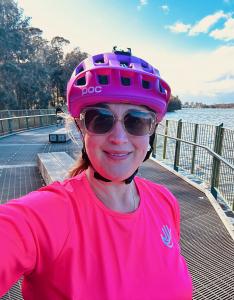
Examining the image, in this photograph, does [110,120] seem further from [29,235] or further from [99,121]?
[29,235]

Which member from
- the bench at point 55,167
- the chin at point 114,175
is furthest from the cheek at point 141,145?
the bench at point 55,167

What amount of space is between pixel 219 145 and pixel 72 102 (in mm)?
5497

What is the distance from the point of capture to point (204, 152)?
7352 mm

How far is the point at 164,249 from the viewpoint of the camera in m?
1.30

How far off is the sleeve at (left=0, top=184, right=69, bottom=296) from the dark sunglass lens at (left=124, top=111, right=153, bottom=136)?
53 centimetres

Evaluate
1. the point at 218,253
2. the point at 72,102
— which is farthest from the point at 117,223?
the point at 218,253

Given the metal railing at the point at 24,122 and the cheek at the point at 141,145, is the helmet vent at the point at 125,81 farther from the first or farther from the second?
the metal railing at the point at 24,122

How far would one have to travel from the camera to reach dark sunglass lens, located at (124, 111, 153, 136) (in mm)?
1367

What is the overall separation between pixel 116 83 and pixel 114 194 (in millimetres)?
569

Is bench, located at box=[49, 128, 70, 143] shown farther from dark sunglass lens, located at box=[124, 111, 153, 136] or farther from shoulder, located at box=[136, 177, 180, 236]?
dark sunglass lens, located at box=[124, 111, 153, 136]

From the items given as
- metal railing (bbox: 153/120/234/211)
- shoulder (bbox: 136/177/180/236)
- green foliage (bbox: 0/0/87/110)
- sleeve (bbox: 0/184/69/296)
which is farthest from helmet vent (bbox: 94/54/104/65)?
green foliage (bbox: 0/0/87/110)

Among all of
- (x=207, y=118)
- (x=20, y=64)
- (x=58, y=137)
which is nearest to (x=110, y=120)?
(x=58, y=137)

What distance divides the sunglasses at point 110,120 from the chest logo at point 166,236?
1.67ft

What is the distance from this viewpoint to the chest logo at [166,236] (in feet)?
4.40
